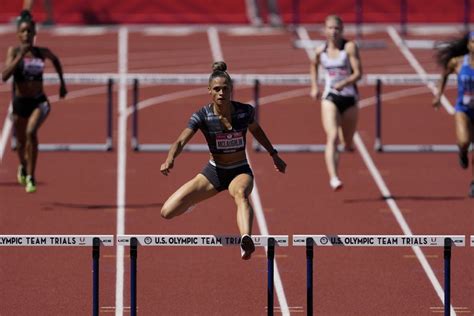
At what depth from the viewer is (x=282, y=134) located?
799 inches

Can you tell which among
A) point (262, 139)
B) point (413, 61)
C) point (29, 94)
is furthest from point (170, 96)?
point (262, 139)

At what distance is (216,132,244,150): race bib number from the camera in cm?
1195

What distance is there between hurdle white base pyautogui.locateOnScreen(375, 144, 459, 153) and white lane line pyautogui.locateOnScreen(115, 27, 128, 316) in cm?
318

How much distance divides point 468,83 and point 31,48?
14.8 ft

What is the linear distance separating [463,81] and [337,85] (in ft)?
4.31

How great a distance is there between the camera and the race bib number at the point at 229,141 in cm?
1195

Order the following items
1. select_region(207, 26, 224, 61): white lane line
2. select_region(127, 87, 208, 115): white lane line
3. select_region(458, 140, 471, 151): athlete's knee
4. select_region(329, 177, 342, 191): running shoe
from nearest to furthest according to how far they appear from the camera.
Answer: select_region(329, 177, 342, 191): running shoe
select_region(458, 140, 471, 151): athlete's knee
select_region(127, 87, 208, 115): white lane line
select_region(207, 26, 224, 61): white lane line

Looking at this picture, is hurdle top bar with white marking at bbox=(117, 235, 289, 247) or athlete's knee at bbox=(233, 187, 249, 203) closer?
hurdle top bar with white marking at bbox=(117, 235, 289, 247)

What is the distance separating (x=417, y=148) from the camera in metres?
19.0

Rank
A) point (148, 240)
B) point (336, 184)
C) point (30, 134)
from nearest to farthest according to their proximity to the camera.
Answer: point (148, 240), point (336, 184), point (30, 134)

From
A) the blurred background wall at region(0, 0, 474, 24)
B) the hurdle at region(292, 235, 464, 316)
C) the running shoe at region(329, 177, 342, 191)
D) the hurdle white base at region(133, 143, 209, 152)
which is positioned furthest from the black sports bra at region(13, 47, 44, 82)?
the blurred background wall at region(0, 0, 474, 24)

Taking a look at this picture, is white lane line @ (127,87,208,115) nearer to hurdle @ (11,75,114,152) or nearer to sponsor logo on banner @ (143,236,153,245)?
hurdle @ (11,75,114,152)

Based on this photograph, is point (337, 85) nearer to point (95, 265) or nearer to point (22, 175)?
point (22, 175)

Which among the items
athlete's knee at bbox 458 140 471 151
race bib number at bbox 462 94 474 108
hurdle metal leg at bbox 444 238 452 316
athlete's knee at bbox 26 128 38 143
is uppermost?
race bib number at bbox 462 94 474 108
